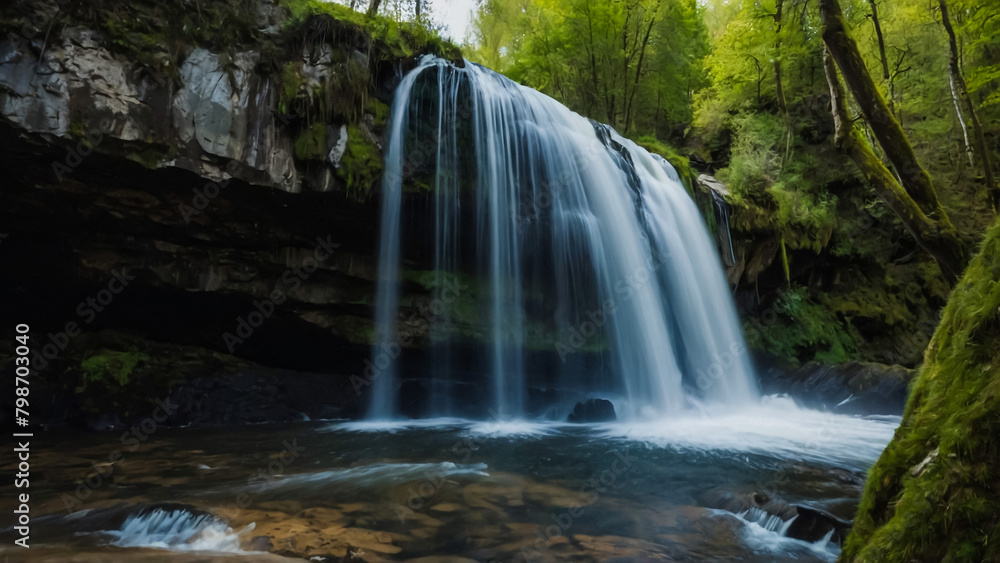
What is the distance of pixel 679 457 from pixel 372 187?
5.85 meters

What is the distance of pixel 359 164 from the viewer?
26.8 ft

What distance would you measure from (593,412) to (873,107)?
682 centimetres

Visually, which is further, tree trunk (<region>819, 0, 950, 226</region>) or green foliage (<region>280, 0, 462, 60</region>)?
green foliage (<region>280, 0, 462, 60</region>)

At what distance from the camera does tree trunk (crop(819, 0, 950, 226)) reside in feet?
14.6

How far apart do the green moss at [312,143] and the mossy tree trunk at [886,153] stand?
6.40m

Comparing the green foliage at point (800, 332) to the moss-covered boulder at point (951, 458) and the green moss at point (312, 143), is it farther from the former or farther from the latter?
the moss-covered boulder at point (951, 458)

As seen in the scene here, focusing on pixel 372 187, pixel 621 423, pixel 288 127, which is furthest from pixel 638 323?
pixel 288 127

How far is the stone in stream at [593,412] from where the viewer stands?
9867 millimetres

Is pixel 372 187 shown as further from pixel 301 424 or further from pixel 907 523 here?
pixel 907 523

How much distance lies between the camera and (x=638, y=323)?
10516mm

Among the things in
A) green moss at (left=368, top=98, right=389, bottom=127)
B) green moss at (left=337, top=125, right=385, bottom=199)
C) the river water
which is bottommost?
the river water

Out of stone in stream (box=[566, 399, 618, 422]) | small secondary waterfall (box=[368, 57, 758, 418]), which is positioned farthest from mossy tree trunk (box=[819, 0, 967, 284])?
stone in stream (box=[566, 399, 618, 422])

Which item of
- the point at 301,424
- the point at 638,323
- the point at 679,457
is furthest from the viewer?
the point at 638,323

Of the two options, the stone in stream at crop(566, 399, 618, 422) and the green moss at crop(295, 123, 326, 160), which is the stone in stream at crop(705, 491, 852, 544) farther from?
the green moss at crop(295, 123, 326, 160)
